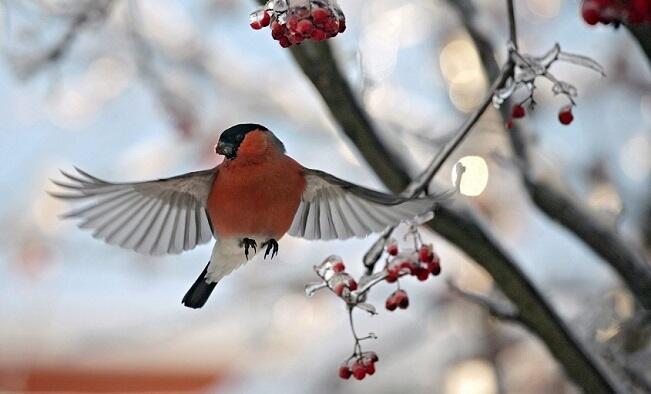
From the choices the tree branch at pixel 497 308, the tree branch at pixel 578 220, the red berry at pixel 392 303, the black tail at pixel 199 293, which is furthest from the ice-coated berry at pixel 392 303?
the tree branch at pixel 578 220

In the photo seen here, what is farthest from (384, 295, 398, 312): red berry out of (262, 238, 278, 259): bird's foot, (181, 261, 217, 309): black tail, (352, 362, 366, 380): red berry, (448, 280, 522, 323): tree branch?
(448, 280, 522, 323): tree branch

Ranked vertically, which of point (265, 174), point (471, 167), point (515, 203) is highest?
point (515, 203)

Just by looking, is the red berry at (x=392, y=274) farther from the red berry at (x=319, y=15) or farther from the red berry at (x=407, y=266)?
the red berry at (x=319, y=15)

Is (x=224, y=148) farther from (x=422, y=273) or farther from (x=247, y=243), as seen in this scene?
(x=422, y=273)

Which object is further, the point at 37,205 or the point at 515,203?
the point at 37,205

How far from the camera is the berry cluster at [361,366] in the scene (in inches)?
56.4

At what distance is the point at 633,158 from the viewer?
4.30 metres

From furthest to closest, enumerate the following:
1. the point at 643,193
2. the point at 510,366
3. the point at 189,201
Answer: the point at 510,366 < the point at 643,193 < the point at 189,201

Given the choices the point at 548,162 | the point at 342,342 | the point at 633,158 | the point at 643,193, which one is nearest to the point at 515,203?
the point at 633,158

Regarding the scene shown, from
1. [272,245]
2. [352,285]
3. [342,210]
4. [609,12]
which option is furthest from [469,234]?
[609,12]

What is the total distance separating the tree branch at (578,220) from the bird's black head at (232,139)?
73 centimetres

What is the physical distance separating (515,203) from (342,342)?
121cm

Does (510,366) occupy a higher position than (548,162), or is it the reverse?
(510,366)

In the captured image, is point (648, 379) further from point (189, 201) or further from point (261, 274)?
point (261, 274)
